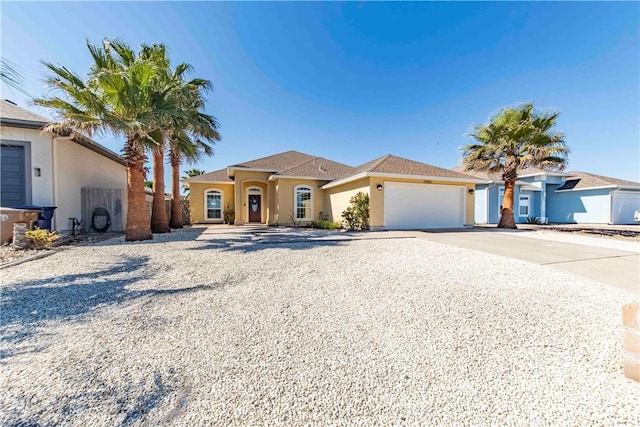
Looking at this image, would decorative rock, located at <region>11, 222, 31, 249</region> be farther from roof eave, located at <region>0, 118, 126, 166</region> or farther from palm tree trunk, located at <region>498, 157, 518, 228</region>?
palm tree trunk, located at <region>498, 157, 518, 228</region>

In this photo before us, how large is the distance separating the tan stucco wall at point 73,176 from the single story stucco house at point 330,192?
595 cm

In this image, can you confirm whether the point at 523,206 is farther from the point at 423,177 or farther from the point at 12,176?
the point at 12,176

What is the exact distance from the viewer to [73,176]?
10508 mm

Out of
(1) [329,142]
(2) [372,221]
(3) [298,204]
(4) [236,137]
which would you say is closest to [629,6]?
(2) [372,221]

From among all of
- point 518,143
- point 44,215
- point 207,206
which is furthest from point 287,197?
point 518,143

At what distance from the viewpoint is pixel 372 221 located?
12.2 metres

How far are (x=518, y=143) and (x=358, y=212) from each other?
996 centimetres

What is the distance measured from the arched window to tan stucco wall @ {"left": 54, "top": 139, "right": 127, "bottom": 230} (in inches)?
250

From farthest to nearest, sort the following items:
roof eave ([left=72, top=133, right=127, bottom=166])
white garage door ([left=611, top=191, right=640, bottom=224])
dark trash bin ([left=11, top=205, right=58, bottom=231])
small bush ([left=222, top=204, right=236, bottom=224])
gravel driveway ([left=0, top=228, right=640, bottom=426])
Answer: white garage door ([left=611, top=191, right=640, bottom=224])
small bush ([left=222, top=204, right=236, bottom=224])
roof eave ([left=72, top=133, right=127, bottom=166])
dark trash bin ([left=11, top=205, right=58, bottom=231])
gravel driveway ([left=0, top=228, right=640, bottom=426])

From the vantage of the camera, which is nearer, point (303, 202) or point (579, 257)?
point (579, 257)

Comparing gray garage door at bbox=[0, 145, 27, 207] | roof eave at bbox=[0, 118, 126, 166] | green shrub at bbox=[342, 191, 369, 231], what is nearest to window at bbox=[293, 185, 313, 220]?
green shrub at bbox=[342, 191, 369, 231]

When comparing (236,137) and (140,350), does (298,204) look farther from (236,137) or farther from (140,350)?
(140,350)

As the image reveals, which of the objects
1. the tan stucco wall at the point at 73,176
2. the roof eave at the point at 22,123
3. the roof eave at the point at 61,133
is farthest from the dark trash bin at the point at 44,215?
the roof eave at the point at 22,123

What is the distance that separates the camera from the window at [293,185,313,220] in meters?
16.0
